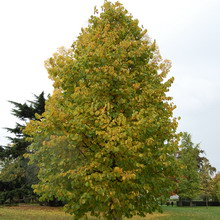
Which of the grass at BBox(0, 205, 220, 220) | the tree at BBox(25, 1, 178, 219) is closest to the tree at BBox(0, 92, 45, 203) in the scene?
the grass at BBox(0, 205, 220, 220)

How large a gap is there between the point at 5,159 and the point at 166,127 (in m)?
23.4

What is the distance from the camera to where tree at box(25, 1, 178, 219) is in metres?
8.65

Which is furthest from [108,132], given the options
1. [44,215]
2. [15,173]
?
[15,173]

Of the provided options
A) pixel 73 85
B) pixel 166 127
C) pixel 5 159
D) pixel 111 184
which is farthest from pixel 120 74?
pixel 5 159

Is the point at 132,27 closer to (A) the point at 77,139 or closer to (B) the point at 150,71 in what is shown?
(B) the point at 150,71

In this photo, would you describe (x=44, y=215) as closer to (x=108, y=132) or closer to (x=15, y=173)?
(x=15, y=173)

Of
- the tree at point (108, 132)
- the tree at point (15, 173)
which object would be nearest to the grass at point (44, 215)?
the tree at point (15, 173)

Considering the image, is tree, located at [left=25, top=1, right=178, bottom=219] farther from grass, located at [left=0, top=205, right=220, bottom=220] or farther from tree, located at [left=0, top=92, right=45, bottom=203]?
tree, located at [left=0, top=92, right=45, bottom=203]

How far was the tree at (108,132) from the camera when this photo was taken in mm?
8648

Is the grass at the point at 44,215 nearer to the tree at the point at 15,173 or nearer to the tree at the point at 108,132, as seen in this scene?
the tree at the point at 15,173

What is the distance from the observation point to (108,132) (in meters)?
8.63

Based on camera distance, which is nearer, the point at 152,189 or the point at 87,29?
the point at 152,189

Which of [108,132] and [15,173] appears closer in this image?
[108,132]

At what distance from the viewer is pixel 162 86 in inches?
463
